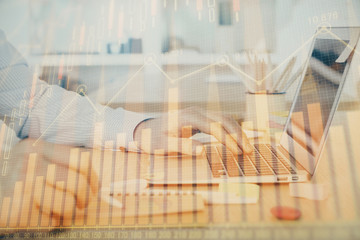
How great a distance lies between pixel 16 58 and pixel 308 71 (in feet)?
2.41

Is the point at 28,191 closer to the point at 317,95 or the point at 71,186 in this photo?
the point at 71,186

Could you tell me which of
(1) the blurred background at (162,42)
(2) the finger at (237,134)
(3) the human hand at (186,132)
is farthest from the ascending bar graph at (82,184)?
(1) the blurred background at (162,42)

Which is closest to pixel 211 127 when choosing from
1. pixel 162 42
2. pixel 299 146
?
pixel 299 146

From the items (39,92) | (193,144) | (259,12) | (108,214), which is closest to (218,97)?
(259,12)

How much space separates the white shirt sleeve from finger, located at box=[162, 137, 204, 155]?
8 centimetres

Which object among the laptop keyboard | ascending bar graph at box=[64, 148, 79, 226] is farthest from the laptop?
ascending bar graph at box=[64, 148, 79, 226]

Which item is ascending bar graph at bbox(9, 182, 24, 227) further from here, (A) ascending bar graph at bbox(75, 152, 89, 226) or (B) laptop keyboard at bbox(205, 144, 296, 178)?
(B) laptop keyboard at bbox(205, 144, 296, 178)

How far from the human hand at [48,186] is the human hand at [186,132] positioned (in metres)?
0.13

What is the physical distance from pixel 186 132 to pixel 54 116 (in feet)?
1.02

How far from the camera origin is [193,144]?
0.40m

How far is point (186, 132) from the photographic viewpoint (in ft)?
1.47

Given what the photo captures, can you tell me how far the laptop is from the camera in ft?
0.97

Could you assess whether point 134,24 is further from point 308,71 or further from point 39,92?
point 308,71

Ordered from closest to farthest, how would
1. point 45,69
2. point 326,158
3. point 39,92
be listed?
1. point 326,158
2. point 39,92
3. point 45,69
